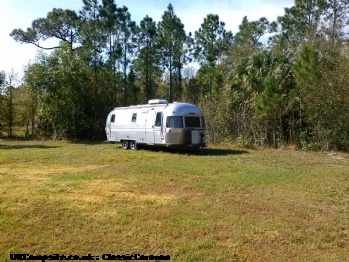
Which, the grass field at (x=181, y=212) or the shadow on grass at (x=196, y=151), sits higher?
the shadow on grass at (x=196, y=151)

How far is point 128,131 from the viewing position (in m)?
18.5

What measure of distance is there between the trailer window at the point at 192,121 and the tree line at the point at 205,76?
11.3ft

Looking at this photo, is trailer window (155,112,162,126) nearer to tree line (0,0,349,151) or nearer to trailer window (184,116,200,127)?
trailer window (184,116,200,127)

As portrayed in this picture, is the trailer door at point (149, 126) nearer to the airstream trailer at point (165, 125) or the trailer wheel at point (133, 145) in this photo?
the airstream trailer at point (165, 125)

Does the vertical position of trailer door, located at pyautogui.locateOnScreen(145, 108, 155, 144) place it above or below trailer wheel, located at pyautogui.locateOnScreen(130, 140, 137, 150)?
above

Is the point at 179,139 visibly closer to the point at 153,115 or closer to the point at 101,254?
the point at 153,115

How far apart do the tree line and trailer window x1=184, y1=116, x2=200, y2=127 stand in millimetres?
3450

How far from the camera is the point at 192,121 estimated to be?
16.2 metres

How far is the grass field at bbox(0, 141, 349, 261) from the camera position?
4.84 meters

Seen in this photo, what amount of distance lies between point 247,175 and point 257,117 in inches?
332

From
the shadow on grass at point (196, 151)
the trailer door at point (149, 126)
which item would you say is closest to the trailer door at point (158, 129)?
the trailer door at point (149, 126)

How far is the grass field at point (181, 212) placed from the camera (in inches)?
191

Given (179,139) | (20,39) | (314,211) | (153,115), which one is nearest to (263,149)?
(179,139)

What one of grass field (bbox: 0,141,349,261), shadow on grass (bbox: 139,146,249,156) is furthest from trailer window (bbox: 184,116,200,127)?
grass field (bbox: 0,141,349,261)
